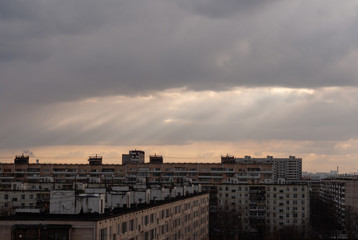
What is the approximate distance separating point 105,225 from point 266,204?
99979 millimetres

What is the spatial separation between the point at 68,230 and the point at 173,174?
5211 inches

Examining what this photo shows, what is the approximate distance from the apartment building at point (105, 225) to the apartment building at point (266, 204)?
6305 cm

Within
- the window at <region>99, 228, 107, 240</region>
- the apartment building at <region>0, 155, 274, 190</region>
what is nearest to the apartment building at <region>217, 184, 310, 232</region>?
the apartment building at <region>0, 155, 274, 190</region>

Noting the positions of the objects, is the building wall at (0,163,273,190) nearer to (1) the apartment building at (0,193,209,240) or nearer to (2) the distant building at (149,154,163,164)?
(2) the distant building at (149,154,163,164)

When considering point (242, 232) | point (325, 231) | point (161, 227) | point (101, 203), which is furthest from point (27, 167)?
point (101, 203)

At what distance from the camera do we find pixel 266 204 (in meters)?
140

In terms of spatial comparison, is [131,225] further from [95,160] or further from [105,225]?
[95,160]

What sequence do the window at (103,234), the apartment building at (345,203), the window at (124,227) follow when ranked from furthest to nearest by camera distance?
1. the apartment building at (345,203)
2. the window at (124,227)
3. the window at (103,234)

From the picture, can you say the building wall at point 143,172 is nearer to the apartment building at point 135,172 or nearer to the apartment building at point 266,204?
the apartment building at point 135,172

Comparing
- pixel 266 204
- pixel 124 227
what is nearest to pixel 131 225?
pixel 124 227

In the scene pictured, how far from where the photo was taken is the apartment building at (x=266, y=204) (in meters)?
137

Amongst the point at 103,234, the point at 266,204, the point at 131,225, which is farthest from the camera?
the point at 266,204

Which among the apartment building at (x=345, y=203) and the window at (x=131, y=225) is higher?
the window at (x=131, y=225)

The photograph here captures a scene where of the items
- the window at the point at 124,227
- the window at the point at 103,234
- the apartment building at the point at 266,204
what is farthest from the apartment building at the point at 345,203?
the window at the point at 103,234
